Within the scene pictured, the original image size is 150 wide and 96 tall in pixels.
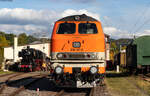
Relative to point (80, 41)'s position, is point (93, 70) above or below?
below

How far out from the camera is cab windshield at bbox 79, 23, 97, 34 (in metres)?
11.6

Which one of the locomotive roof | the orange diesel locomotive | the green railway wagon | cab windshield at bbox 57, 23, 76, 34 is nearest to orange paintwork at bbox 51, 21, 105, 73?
the orange diesel locomotive

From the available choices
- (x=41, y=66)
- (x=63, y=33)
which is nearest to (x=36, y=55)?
(x=41, y=66)

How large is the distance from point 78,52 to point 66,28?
1396 millimetres

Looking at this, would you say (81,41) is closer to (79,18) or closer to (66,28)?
(66,28)

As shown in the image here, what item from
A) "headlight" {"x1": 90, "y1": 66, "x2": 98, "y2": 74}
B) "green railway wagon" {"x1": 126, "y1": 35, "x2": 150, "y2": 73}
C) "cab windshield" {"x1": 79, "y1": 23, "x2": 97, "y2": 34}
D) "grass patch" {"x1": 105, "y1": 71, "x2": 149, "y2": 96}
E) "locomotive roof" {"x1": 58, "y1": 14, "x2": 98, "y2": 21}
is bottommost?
"grass patch" {"x1": 105, "y1": 71, "x2": 149, "y2": 96}

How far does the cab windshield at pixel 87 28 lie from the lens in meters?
11.6

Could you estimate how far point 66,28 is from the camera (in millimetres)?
11789

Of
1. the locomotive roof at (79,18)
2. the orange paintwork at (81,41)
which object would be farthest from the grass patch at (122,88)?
the locomotive roof at (79,18)

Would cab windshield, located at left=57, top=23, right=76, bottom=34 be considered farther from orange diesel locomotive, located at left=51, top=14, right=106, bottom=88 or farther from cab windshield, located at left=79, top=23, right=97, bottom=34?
cab windshield, located at left=79, top=23, right=97, bottom=34

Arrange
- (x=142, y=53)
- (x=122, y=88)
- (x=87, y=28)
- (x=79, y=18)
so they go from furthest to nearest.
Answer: (x=142, y=53) → (x=122, y=88) → (x=79, y=18) → (x=87, y=28)

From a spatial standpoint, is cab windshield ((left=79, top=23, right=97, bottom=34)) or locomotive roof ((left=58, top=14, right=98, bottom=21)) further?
locomotive roof ((left=58, top=14, right=98, bottom=21))

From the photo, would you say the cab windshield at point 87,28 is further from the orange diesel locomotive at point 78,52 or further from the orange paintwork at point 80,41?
the orange paintwork at point 80,41

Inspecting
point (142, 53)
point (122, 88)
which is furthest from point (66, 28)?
point (142, 53)
